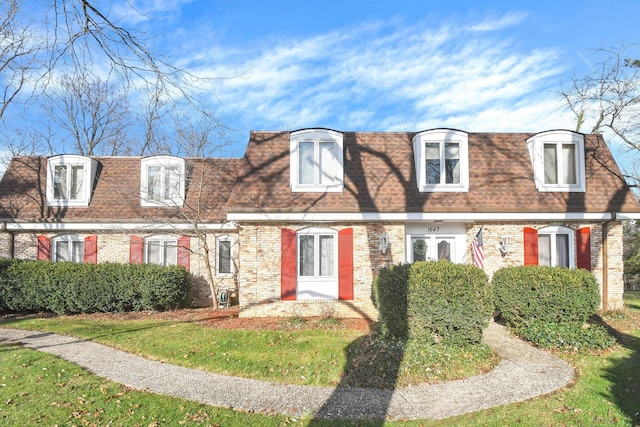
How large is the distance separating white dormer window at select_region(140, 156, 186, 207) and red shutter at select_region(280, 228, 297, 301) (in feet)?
17.3

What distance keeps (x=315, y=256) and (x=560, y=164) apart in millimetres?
8269

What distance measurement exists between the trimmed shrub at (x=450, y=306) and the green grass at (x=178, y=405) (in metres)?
1.80

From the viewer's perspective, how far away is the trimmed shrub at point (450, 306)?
7.69 m

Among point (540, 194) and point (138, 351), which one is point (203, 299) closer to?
point (138, 351)

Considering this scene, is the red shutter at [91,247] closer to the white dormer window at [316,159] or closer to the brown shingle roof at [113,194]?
the brown shingle roof at [113,194]

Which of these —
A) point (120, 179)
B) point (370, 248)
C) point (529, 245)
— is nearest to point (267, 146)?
point (370, 248)

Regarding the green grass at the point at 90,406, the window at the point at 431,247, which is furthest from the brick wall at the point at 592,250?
the green grass at the point at 90,406

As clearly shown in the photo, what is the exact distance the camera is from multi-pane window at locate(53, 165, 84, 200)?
15.4m

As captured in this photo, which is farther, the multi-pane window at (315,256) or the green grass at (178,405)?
the multi-pane window at (315,256)

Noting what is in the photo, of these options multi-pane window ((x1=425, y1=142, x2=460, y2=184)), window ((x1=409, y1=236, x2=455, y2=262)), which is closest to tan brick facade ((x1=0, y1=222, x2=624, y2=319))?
window ((x1=409, y1=236, x2=455, y2=262))

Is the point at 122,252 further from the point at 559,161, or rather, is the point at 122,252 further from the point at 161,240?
the point at 559,161

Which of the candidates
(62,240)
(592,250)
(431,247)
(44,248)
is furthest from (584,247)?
(44,248)

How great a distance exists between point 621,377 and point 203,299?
478 inches

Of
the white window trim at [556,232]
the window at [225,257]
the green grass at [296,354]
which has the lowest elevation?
the green grass at [296,354]
